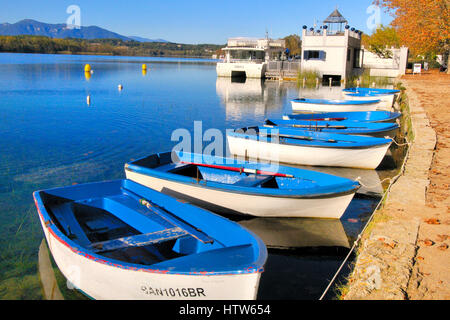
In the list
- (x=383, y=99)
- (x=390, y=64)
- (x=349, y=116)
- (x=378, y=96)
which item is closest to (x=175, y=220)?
(x=349, y=116)

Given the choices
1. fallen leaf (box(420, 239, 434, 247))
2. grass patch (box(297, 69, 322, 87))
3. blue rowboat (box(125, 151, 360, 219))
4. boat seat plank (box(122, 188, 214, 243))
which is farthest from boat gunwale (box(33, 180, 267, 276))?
grass patch (box(297, 69, 322, 87))

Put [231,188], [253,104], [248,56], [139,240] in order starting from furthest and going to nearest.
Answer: [248,56] < [253,104] < [231,188] < [139,240]

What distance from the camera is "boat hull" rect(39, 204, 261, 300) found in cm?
411

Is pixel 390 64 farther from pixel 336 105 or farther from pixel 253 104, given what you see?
pixel 336 105

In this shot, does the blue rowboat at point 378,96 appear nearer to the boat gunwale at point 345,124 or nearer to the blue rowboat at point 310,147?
the boat gunwale at point 345,124

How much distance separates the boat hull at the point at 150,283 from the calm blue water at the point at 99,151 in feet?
4.07

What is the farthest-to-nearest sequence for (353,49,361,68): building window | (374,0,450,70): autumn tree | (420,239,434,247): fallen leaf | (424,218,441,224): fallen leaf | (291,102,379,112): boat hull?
(353,49,361,68): building window < (374,0,450,70): autumn tree < (291,102,379,112): boat hull < (424,218,441,224): fallen leaf < (420,239,434,247): fallen leaf

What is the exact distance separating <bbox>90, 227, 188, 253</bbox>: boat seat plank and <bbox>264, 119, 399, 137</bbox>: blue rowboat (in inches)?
357

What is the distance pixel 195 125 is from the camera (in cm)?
1872

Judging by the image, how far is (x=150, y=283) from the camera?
4281 mm

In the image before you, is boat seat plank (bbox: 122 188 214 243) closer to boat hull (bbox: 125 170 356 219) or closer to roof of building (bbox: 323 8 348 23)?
boat hull (bbox: 125 170 356 219)

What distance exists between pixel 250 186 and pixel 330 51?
38241 mm
